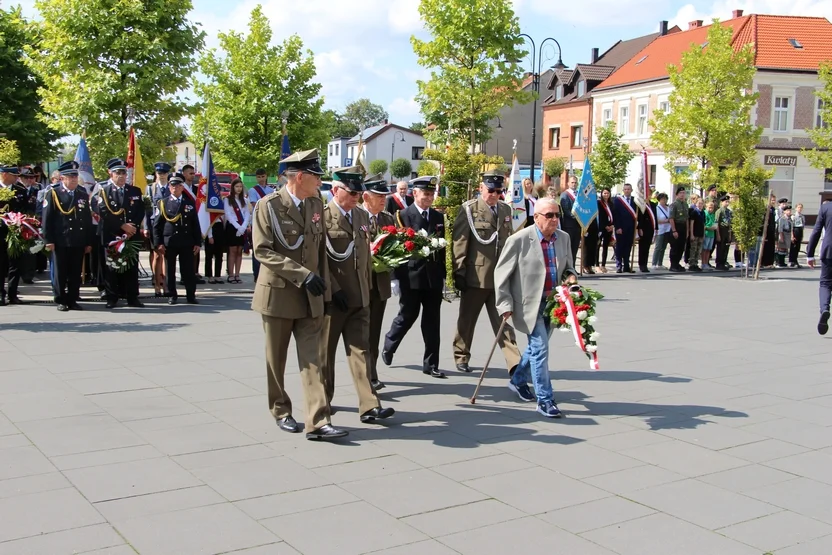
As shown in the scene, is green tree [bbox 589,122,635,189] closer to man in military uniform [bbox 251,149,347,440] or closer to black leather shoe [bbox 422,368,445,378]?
black leather shoe [bbox 422,368,445,378]

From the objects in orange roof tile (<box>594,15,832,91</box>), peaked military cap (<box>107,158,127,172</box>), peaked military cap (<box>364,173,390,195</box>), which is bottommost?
peaked military cap (<box>364,173,390,195</box>)

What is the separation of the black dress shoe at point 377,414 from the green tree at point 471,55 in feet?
70.6

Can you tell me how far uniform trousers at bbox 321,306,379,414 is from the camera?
23.1 ft

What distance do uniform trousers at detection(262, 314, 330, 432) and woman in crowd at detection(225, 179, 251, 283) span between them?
987 centimetres

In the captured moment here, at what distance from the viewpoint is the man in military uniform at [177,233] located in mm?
13617

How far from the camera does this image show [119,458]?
6027mm

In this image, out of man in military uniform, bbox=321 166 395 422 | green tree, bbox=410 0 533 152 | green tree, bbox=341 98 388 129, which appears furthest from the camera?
green tree, bbox=341 98 388 129

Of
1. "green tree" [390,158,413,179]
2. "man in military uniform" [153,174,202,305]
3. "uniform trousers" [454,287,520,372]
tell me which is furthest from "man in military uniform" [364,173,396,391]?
"green tree" [390,158,413,179]

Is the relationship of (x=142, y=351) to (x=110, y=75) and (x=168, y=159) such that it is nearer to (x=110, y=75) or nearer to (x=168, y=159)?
(x=110, y=75)

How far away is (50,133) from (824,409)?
3846 cm

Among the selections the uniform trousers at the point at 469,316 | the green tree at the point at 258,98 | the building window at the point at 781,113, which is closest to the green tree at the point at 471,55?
the green tree at the point at 258,98

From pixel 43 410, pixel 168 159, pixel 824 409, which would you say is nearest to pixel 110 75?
pixel 168 159

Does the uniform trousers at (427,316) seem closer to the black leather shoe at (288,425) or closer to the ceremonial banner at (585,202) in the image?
the black leather shoe at (288,425)

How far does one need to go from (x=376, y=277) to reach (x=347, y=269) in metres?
0.84
